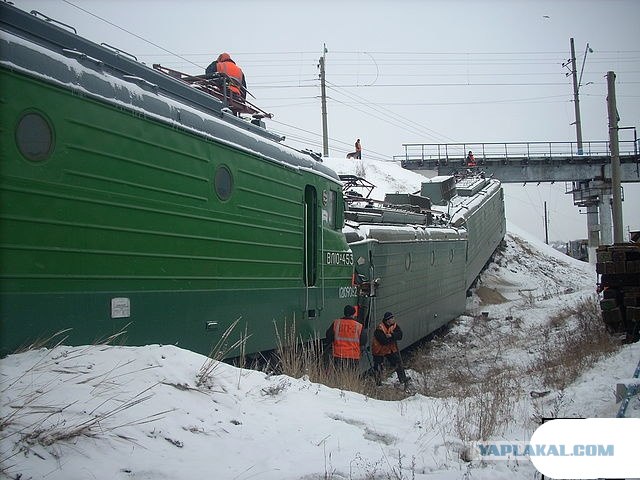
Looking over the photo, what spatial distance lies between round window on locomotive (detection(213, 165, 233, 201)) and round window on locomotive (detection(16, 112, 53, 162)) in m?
2.13

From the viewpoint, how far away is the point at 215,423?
4316 millimetres

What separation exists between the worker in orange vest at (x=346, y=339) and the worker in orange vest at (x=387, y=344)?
3.43 ft

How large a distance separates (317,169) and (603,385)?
496 cm

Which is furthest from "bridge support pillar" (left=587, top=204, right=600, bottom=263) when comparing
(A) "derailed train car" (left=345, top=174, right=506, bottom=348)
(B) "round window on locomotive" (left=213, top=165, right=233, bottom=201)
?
(B) "round window on locomotive" (left=213, top=165, right=233, bottom=201)

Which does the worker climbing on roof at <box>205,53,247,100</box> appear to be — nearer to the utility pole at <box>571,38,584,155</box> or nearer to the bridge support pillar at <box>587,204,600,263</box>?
the bridge support pillar at <box>587,204,600,263</box>

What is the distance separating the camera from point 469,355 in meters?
13.7

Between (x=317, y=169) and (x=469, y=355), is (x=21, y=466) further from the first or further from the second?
(x=469, y=355)

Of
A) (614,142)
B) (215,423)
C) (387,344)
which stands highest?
(614,142)

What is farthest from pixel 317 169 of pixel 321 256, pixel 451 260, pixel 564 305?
pixel 564 305

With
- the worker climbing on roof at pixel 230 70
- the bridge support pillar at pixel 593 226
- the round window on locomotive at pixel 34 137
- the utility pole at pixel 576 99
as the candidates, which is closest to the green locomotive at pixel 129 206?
the round window on locomotive at pixel 34 137

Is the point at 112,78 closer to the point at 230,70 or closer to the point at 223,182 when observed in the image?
the point at 223,182

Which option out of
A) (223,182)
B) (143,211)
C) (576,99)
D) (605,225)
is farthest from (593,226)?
(143,211)

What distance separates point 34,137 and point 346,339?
18.5 ft

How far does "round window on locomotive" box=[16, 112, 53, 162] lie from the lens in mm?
4047
